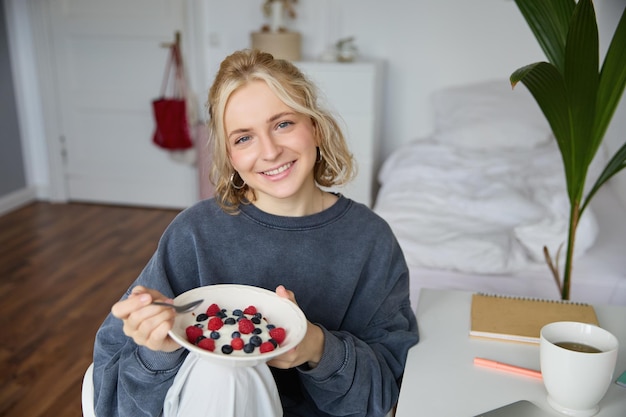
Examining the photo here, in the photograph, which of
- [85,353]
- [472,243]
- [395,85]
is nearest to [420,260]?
[472,243]

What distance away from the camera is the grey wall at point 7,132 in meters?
3.94

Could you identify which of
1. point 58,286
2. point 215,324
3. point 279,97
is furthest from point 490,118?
point 215,324

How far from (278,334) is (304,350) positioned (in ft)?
0.32

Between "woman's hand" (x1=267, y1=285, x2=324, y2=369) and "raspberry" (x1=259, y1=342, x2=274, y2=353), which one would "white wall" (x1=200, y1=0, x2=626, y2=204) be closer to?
"woman's hand" (x1=267, y1=285, x2=324, y2=369)

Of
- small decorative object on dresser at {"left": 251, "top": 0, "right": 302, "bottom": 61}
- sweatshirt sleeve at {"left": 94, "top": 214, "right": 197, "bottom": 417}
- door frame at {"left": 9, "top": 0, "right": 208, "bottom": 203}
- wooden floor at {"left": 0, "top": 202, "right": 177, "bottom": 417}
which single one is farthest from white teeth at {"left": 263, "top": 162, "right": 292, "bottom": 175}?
door frame at {"left": 9, "top": 0, "right": 208, "bottom": 203}

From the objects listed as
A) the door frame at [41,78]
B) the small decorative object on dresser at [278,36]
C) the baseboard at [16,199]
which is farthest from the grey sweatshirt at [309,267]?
the baseboard at [16,199]

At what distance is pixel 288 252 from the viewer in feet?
4.15

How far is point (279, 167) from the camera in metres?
1.23

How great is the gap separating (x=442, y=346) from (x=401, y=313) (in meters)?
0.11

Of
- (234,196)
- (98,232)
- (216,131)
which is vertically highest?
(216,131)

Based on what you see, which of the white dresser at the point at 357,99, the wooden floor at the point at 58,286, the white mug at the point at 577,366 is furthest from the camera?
the white dresser at the point at 357,99

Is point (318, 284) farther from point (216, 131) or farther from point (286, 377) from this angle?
point (216, 131)

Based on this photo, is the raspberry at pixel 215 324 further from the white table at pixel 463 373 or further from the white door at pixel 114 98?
the white door at pixel 114 98

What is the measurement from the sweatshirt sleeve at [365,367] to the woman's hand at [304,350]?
0.02 metres
